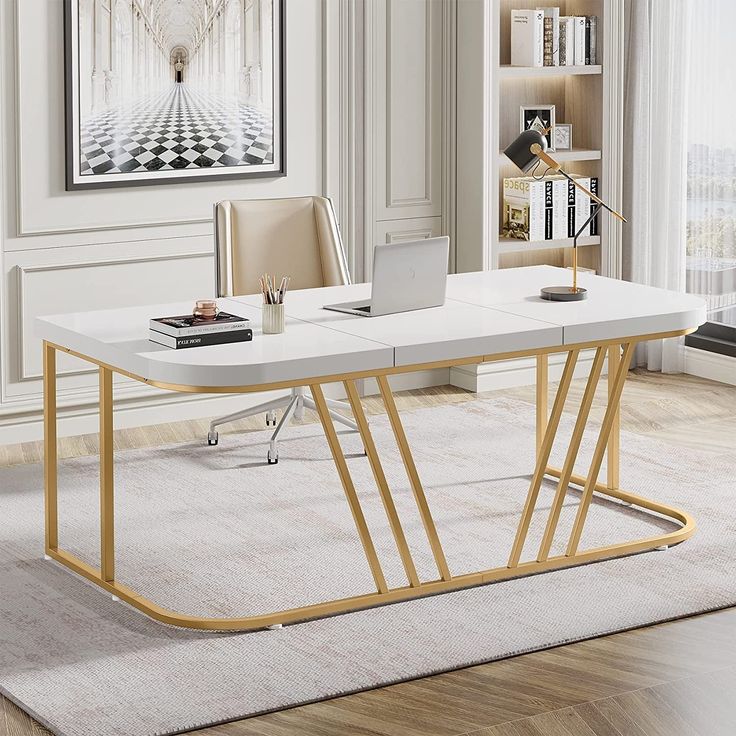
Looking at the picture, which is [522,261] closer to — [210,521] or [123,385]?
[123,385]

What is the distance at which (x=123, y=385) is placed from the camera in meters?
5.66

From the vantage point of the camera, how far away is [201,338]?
11.6 ft

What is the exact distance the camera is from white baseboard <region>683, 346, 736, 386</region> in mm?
6402

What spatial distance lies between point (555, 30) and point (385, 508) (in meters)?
3.35

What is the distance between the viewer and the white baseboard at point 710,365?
21.0ft

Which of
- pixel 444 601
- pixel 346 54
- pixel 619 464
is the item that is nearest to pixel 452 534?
pixel 444 601

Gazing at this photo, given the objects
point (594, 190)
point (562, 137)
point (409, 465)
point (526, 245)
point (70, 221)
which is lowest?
point (409, 465)

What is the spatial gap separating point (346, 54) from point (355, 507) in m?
2.87

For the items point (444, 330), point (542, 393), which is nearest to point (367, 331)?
point (444, 330)

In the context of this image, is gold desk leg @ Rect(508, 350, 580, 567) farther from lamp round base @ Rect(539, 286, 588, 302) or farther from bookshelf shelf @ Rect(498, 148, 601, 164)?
bookshelf shelf @ Rect(498, 148, 601, 164)

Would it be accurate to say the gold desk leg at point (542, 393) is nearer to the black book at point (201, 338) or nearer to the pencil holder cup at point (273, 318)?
the pencil holder cup at point (273, 318)

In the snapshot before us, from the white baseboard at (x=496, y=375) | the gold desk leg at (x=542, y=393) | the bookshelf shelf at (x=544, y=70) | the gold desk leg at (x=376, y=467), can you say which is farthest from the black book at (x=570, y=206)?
the gold desk leg at (x=376, y=467)

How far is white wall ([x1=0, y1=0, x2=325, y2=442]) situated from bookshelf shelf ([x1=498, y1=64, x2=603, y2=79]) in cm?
88

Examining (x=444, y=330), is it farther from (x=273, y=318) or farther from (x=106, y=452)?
(x=106, y=452)
